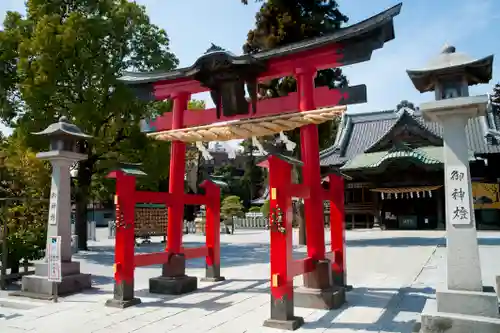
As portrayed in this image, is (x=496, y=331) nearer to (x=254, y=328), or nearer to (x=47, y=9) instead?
(x=254, y=328)

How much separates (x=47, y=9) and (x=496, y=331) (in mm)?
17246

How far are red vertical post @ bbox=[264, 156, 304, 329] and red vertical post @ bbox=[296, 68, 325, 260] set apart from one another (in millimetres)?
1265

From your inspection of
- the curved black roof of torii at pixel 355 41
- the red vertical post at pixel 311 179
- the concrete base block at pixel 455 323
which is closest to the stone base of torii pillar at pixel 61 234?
the curved black roof of torii at pixel 355 41

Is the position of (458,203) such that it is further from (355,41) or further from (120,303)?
(120,303)

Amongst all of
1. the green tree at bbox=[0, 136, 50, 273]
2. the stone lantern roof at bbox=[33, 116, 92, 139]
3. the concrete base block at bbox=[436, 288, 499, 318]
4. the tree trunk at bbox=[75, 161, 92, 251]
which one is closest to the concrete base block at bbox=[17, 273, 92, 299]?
the green tree at bbox=[0, 136, 50, 273]

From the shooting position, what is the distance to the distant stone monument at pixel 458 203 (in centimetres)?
500

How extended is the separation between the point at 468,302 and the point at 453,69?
317cm

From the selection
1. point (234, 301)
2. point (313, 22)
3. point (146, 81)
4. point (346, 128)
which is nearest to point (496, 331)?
point (234, 301)

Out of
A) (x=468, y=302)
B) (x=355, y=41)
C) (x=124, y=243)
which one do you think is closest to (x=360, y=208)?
(x=355, y=41)

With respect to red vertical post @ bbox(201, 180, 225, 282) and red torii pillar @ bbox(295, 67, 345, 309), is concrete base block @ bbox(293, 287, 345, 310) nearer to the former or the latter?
red torii pillar @ bbox(295, 67, 345, 309)

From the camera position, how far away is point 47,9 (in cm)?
1540

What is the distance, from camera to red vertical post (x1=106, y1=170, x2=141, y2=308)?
24.8 feet

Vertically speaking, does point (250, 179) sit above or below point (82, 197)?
above

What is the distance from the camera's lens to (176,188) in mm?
9094
